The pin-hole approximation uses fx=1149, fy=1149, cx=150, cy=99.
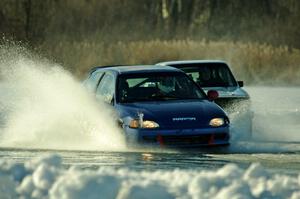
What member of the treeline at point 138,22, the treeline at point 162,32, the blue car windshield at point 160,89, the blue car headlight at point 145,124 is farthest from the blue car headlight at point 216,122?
the treeline at point 138,22

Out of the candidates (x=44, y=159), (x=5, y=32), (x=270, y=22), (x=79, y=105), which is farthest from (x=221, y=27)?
(x=44, y=159)

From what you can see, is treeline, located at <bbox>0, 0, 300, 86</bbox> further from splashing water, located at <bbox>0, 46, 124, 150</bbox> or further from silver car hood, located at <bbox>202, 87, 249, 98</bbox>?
silver car hood, located at <bbox>202, 87, 249, 98</bbox>

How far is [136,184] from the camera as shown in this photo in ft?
33.9

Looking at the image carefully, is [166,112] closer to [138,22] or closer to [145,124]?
[145,124]

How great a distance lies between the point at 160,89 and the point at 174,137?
5.77ft

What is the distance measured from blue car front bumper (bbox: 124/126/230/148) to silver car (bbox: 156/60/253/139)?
3276mm

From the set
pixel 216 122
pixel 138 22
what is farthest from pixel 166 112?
pixel 138 22

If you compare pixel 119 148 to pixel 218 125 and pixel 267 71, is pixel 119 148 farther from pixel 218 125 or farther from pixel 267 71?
pixel 267 71

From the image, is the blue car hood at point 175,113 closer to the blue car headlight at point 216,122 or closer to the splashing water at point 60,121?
the blue car headlight at point 216,122

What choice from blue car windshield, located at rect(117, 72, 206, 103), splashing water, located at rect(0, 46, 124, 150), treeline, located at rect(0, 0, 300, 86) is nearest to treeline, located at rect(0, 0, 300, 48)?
treeline, located at rect(0, 0, 300, 86)

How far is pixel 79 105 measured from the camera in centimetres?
1905

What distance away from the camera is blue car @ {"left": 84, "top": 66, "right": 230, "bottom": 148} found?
16.9 meters

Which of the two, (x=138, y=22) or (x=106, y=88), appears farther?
(x=138, y=22)

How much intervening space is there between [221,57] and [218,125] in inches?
943
